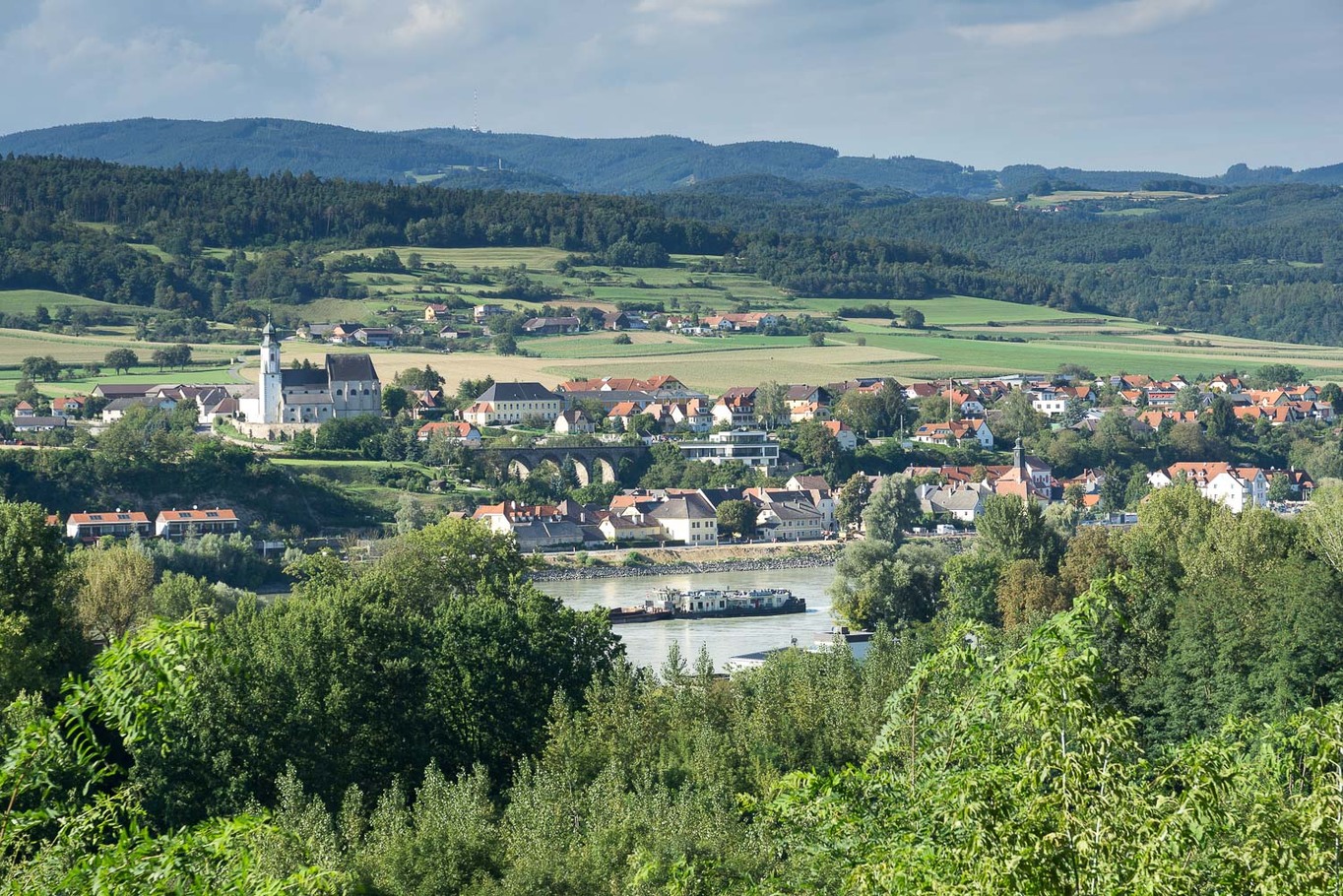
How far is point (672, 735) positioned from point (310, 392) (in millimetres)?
42221

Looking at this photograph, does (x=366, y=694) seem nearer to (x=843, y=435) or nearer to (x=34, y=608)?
(x=34, y=608)

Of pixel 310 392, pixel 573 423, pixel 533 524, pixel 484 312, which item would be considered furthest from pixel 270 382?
pixel 484 312

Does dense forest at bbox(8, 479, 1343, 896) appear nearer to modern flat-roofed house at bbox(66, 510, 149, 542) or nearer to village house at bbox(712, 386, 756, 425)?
modern flat-roofed house at bbox(66, 510, 149, 542)

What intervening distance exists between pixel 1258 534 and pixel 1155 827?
788 inches

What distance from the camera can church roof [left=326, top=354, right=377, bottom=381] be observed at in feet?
185

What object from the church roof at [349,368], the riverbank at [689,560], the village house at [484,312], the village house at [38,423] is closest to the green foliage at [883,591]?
the riverbank at [689,560]

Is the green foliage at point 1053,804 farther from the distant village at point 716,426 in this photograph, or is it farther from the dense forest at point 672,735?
the distant village at point 716,426

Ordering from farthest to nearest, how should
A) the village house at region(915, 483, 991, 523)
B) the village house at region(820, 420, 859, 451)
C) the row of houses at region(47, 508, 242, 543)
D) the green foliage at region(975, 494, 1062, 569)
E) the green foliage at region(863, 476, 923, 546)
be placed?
the village house at region(820, 420, 859, 451), the village house at region(915, 483, 991, 523), the green foliage at region(863, 476, 923, 546), the row of houses at region(47, 508, 242, 543), the green foliage at region(975, 494, 1062, 569)

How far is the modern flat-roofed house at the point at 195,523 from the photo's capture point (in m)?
39.9

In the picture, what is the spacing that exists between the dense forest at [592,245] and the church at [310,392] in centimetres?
2138

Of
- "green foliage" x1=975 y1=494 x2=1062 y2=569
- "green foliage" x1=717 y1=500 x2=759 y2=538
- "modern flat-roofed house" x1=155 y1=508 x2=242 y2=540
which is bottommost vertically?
"green foliage" x1=717 y1=500 x2=759 y2=538

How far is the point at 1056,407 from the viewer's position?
213 ft

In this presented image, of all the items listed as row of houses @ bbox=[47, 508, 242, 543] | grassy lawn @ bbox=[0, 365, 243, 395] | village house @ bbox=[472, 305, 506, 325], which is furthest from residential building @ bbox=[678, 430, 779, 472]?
village house @ bbox=[472, 305, 506, 325]

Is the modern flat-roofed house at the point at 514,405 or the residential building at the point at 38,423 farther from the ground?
the residential building at the point at 38,423
